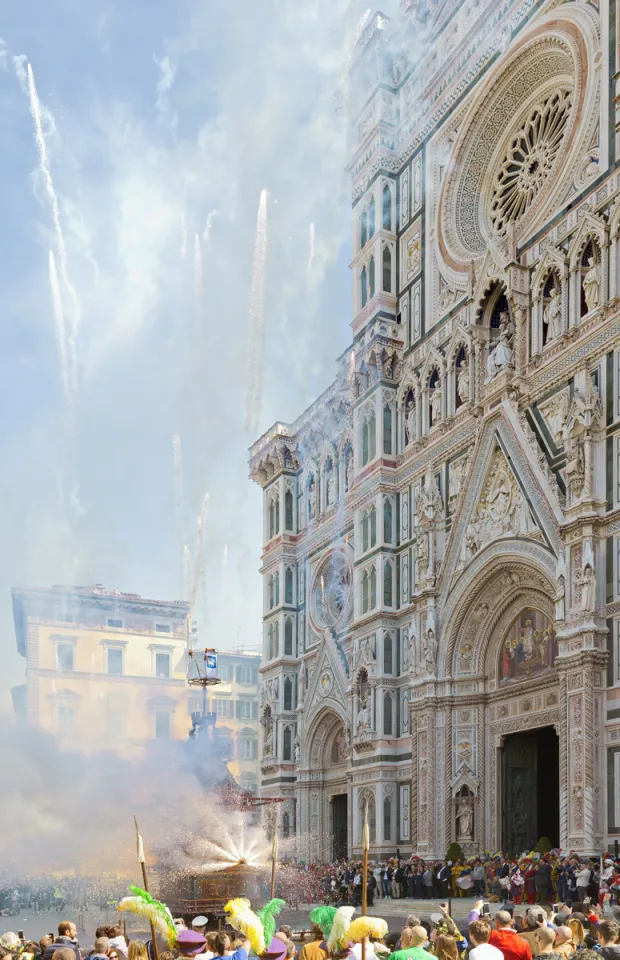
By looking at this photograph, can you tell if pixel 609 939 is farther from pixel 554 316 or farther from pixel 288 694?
pixel 288 694

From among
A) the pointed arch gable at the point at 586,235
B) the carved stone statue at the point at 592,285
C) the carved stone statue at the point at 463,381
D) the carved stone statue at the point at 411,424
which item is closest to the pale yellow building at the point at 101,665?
the carved stone statue at the point at 411,424

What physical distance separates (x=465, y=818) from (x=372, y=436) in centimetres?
1541

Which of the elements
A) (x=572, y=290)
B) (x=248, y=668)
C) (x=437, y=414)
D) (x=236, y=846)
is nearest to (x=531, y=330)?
(x=572, y=290)

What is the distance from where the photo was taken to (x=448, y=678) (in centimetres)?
3988

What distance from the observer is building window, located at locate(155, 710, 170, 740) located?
187 ft

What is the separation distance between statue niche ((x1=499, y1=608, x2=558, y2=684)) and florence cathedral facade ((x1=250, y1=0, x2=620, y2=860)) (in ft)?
0.28

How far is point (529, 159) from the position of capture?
136 feet

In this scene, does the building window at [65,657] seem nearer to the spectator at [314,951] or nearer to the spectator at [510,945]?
the spectator at [314,951]

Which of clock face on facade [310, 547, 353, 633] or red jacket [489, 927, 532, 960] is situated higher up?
clock face on facade [310, 547, 353, 633]

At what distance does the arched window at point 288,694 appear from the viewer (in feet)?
174

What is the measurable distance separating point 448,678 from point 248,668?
54.9 metres

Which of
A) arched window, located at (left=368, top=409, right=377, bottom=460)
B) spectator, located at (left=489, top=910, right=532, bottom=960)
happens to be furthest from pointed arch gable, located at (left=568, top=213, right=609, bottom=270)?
spectator, located at (left=489, top=910, right=532, bottom=960)

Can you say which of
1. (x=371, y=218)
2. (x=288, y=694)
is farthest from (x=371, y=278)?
(x=288, y=694)

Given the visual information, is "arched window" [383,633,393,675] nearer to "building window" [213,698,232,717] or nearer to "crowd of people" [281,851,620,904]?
"crowd of people" [281,851,620,904]
